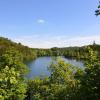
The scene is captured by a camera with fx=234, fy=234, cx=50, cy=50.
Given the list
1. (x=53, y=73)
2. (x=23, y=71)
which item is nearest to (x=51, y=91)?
(x=53, y=73)

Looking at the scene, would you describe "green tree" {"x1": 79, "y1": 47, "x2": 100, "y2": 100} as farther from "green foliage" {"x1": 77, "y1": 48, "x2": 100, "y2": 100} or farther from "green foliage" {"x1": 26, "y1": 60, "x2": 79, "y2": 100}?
"green foliage" {"x1": 26, "y1": 60, "x2": 79, "y2": 100}

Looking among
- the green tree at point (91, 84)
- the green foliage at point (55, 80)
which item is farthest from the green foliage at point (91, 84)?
the green foliage at point (55, 80)

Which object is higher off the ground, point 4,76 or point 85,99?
point 4,76

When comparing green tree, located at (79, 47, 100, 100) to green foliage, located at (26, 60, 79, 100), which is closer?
green tree, located at (79, 47, 100, 100)

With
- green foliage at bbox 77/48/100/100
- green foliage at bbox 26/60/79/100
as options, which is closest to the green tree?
green foliage at bbox 77/48/100/100

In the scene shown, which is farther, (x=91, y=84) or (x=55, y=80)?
(x=55, y=80)

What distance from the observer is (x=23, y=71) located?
32844mm

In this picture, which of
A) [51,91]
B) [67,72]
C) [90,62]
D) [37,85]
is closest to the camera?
[90,62]

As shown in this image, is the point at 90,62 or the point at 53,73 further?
the point at 53,73

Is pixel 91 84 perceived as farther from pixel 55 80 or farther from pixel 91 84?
pixel 55 80

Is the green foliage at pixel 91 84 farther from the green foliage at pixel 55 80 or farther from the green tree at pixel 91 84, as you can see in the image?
the green foliage at pixel 55 80

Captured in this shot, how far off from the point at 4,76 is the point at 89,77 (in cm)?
519

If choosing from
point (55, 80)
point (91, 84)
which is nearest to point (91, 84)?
point (91, 84)

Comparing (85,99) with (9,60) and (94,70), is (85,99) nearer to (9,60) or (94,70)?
(94,70)
